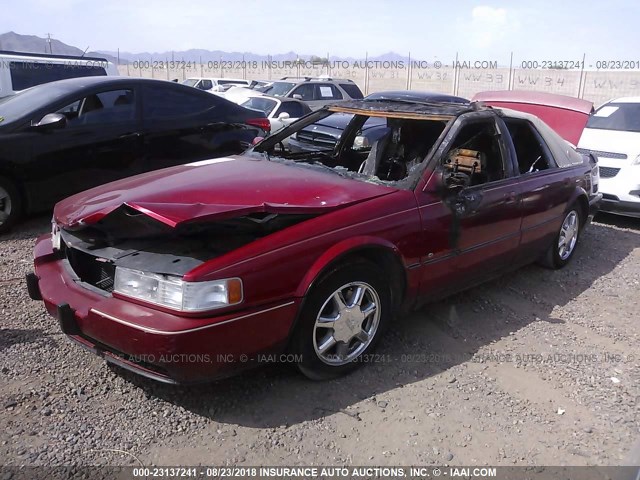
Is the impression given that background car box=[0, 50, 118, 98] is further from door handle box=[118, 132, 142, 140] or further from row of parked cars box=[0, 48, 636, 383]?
row of parked cars box=[0, 48, 636, 383]

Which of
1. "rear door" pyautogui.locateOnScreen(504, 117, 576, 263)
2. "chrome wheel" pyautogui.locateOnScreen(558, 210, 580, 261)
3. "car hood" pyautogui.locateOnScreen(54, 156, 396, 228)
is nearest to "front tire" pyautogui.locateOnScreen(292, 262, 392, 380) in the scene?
"car hood" pyautogui.locateOnScreen(54, 156, 396, 228)

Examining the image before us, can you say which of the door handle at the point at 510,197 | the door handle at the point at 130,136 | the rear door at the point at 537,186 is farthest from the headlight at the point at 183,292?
the door handle at the point at 130,136

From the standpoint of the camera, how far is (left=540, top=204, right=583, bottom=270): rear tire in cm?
501

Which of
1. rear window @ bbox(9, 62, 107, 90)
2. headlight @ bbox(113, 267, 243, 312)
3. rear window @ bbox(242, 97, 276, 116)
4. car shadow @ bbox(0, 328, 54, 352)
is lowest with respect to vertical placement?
car shadow @ bbox(0, 328, 54, 352)

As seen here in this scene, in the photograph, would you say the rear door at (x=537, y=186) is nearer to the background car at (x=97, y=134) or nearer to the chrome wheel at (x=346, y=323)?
the chrome wheel at (x=346, y=323)

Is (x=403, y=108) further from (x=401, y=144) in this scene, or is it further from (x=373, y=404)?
(x=373, y=404)

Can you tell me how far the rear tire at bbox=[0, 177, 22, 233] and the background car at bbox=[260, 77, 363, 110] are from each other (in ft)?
32.6

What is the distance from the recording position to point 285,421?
2828mm

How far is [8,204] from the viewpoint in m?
5.20

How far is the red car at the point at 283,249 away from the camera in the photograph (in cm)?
262

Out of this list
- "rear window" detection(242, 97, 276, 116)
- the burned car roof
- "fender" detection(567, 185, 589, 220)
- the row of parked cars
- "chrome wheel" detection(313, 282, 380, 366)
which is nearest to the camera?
the row of parked cars

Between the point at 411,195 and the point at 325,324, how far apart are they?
0.99 metres

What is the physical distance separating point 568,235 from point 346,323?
9.96 feet

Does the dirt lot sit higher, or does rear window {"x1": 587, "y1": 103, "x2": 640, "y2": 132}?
rear window {"x1": 587, "y1": 103, "x2": 640, "y2": 132}
